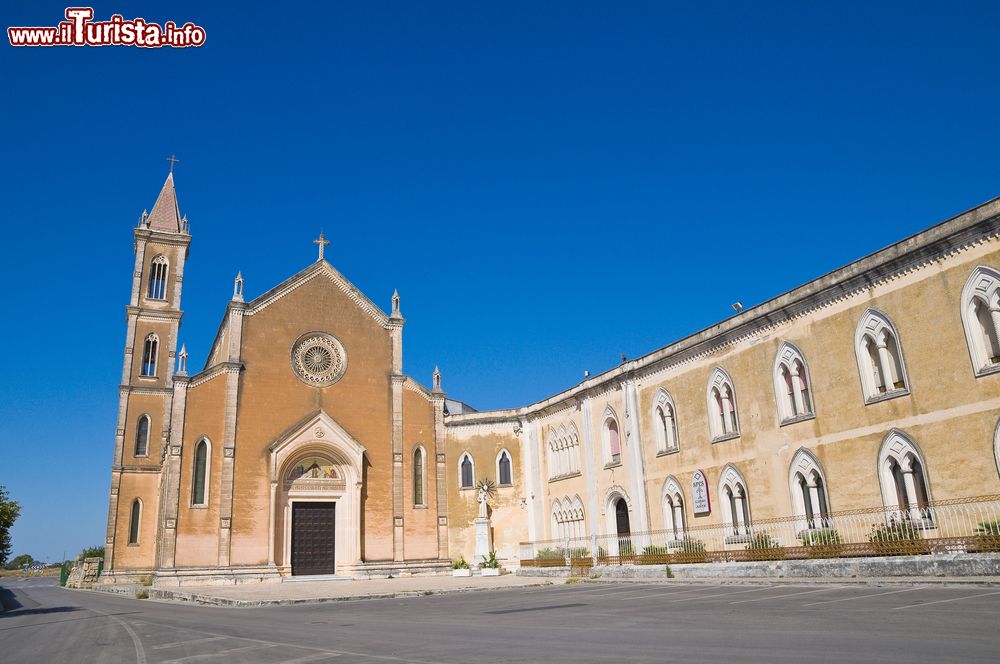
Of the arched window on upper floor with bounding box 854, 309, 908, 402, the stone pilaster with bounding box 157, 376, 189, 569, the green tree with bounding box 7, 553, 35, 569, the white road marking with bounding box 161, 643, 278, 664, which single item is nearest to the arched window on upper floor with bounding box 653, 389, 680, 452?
the arched window on upper floor with bounding box 854, 309, 908, 402

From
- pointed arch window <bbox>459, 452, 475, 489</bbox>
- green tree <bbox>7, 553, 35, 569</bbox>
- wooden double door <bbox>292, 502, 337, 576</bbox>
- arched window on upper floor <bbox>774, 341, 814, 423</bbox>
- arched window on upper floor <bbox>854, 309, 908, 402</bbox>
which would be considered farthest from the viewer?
green tree <bbox>7, 553, 35, 569</bbox>

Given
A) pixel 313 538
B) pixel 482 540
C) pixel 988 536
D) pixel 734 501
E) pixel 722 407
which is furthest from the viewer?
pixel 482 540

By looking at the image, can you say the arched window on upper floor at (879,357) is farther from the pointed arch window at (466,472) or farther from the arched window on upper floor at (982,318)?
the pointed arch window at (466,472)

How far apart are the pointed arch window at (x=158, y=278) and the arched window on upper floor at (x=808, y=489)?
38482 millimetres

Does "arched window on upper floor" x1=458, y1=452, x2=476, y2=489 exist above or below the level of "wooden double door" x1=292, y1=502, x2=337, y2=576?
above

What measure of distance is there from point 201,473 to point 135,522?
11003 mm

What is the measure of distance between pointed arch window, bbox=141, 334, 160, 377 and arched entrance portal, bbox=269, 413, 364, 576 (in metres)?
15.1

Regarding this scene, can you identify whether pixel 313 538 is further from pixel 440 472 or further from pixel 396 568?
pixel 440 472

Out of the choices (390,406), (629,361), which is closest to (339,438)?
(390,406)

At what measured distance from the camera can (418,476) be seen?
3703 centimetres

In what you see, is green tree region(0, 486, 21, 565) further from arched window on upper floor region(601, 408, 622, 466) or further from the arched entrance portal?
arched window on upper floor region(601, 408, 622, 466)

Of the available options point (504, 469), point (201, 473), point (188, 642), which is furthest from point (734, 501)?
point (201, 473)

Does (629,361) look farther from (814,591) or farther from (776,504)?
(814,591)

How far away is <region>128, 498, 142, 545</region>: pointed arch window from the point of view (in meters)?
39.3
